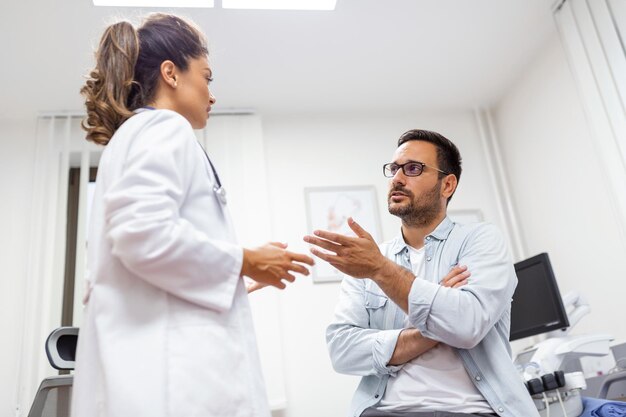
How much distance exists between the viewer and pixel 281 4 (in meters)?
2.99

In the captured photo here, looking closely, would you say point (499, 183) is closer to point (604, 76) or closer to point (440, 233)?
point (604, 76)

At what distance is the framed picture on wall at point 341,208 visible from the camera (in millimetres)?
3791

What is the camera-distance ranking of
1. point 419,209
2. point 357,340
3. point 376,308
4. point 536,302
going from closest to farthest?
point 357,340 < point 376,308 < point 419,209 < point 536,302

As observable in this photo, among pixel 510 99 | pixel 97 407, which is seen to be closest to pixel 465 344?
pixel 97 407

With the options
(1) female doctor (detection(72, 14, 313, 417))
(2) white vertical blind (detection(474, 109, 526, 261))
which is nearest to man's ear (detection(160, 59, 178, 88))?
(1) female doctor (detection(72, 14, 313, 417))

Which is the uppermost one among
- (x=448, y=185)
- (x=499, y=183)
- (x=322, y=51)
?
(x=322, y=51)

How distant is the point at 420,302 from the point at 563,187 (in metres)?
2.44

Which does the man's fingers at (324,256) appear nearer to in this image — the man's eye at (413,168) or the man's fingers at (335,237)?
the man's fingers at (335,237)

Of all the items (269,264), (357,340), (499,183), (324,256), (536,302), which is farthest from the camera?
(499,183)

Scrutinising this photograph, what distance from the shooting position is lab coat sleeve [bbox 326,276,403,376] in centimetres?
156

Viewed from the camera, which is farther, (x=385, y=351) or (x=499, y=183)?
(x=499, y=183)

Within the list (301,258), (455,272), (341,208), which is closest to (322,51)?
(341,208)

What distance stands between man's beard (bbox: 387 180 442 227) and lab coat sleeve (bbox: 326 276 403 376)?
260 millimetres

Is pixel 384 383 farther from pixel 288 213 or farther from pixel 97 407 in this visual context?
pixel 288 213
